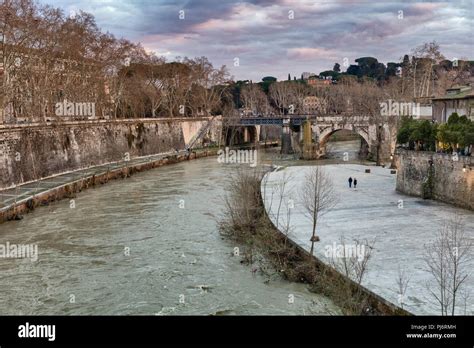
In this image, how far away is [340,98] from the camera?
242 ft

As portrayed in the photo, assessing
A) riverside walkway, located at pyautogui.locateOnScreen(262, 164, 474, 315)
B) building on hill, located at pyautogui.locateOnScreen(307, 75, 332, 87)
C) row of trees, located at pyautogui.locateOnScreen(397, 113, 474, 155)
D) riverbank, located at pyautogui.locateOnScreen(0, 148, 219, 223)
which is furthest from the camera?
building on hill, located at pyautogui.locateOnScreen(307, 75, 332, 87)

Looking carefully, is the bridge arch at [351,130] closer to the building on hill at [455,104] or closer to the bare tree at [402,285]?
the building on hill at [455,104]

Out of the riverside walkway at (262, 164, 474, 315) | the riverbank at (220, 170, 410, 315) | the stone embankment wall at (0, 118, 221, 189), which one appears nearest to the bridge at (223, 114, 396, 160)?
the stone embankment wall at (0, 118, 221, 189)

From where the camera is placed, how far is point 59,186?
26.8 m

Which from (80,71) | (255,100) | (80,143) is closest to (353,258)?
(80,143)

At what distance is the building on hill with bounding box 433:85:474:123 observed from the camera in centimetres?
2537

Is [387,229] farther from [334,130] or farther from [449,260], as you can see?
[334,130]

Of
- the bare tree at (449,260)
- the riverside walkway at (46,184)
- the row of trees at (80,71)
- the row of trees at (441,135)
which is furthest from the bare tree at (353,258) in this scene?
the row of trees at (80,71)

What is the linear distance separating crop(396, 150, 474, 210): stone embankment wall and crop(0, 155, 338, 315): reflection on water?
9.11 m

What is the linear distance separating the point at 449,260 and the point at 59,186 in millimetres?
19963

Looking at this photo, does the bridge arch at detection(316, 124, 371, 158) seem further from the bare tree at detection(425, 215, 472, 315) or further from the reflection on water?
the bare tree at detection(425, 215, 472, 315)

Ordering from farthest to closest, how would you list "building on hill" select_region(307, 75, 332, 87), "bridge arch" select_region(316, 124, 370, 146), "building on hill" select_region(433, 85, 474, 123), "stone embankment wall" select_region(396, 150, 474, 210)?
"building on hill" select_region(307, 75, 332, 87)
"bridge arch" select_region(316, 124, 370, 146)
"building on hill" select_region(433, 85, 474, 123)
"stone embankment wall" select_region(396, 150, 474, 210)

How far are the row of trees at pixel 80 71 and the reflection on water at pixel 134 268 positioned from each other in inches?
443
